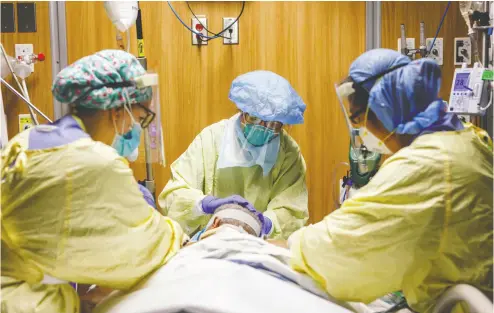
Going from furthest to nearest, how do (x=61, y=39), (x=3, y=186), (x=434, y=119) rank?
(x=61, y=39) → (x=434, y=119) → (x=3, y=186)

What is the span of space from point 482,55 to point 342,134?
93 centimetres

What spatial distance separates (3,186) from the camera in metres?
1.27

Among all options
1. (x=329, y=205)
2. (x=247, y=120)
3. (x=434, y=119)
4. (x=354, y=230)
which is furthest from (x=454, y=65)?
(x=354, y=230)

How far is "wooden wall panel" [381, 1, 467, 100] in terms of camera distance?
2809 millimetres

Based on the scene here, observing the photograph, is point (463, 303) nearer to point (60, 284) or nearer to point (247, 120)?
point (60, 284)

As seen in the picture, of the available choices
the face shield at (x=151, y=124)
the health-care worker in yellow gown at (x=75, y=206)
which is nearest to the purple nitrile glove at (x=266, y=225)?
the face shield at (x=151, y=124)

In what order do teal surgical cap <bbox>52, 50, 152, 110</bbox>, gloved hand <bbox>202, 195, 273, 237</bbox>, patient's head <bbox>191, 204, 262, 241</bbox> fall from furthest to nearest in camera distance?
gloved hand <bbox>202, 195, 273, 237</bbox>
patient's head <bbox>191, 204, 262, 241</bbox>
teal surgical cap <bbox>52, 50, 152, 110</bbox>

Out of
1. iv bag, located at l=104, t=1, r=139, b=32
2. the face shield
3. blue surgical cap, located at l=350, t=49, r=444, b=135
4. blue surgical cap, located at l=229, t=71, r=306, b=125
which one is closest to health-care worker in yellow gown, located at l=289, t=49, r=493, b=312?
blue surgical cap, located at l=350, t=49, r=444, b=135

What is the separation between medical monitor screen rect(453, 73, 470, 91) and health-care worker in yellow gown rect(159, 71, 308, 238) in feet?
2.20

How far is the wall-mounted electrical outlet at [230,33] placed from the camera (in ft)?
9.27

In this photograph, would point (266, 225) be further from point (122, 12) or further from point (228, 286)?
point (122, 12)

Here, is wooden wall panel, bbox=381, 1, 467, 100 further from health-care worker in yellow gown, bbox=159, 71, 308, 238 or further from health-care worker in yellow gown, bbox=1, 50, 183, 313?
health-care worker in yellow gown, bbox=1, 50, 183, 313

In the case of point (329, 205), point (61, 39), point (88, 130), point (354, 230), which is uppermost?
point (61, 39)

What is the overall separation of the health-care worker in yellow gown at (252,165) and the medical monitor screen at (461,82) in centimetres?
67
